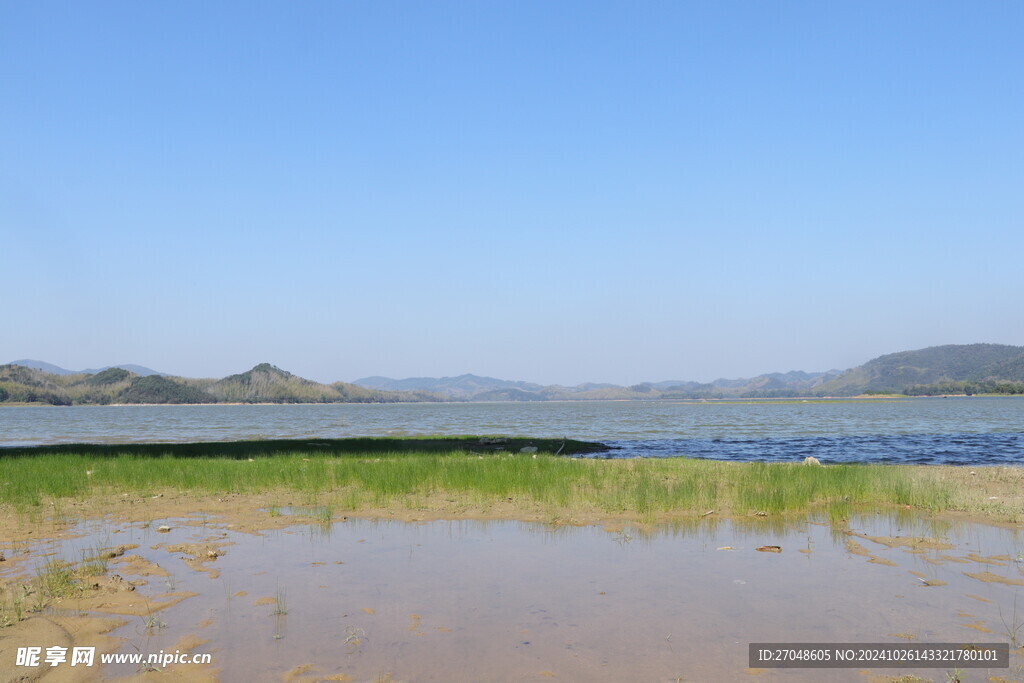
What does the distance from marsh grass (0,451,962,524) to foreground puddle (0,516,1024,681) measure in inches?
117

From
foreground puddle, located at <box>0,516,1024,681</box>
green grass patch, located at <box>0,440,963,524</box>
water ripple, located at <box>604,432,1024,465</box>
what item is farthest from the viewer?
water ripple, located at <box>604,432,1024,465</box>

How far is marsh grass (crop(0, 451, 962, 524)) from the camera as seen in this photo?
17.8m

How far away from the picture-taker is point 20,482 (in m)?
20.4

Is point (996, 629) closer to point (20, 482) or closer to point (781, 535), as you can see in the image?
point (781, 535)

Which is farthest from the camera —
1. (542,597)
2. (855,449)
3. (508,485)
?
(855,449)

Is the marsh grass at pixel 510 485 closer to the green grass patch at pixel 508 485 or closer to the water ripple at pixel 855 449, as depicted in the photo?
the green grass patch at pixel 508 485

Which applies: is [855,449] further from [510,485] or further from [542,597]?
[542,597]

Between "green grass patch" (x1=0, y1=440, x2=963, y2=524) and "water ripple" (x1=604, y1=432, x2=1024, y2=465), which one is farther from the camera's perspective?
"water ripple" (x1=604, y1=432, x2=1024, y2=465)

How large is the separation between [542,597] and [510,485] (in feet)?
33.5

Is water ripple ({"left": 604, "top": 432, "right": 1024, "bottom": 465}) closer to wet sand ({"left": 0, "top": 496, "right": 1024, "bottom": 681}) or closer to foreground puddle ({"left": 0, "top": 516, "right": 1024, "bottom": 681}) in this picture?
wet sand ({"left": 0, "top": 496, "right": 1024, "bottom": 681})

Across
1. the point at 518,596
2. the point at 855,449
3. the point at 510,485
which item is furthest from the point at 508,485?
the point at 855,449

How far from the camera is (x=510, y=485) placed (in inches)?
784

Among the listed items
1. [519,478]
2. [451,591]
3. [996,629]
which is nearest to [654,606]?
[451,591]

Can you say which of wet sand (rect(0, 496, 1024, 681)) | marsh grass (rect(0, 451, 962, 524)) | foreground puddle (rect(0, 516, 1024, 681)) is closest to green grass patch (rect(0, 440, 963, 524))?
marsh grass (rect(0, 451, 962, 524))
